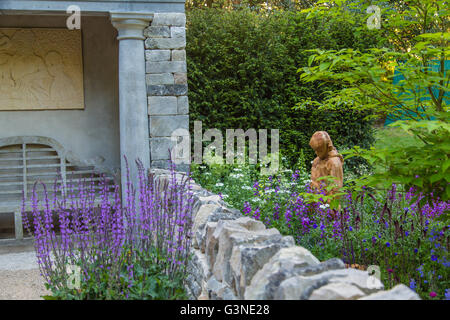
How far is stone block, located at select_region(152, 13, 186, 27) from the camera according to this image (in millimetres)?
5023

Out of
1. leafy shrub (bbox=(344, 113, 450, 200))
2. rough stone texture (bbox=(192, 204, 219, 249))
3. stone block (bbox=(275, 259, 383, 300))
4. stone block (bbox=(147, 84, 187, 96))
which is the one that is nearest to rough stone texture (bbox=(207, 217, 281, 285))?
rough stone texture (bbox=(192, 204, 219, 249))

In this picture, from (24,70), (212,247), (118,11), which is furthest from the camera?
(24,70)

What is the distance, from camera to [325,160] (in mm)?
4727

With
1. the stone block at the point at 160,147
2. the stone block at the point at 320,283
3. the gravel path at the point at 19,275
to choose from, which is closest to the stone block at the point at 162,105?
the stone block at the point at 160,147

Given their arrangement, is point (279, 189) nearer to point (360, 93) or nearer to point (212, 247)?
point (360, 93)

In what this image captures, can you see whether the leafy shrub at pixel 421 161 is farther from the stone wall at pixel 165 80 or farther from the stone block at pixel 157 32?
the stone block at pixel 157 32

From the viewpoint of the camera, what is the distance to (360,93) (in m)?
3.41

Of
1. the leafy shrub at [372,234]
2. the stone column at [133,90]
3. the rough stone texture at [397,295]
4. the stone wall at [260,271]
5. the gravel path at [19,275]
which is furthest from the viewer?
the stone column at [133,90]

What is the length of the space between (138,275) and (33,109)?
15.6 ft

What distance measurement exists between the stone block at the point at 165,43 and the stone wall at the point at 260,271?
283 cm

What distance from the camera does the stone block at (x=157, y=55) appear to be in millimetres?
5047

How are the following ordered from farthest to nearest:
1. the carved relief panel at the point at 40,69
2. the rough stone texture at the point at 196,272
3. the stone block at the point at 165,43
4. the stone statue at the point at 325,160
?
the carved relief panel at the point at 40,69 → the stone block at the point at 165,43 → the stone statue at the point at 325,160 → the rough stone texture at the point at 196,272
